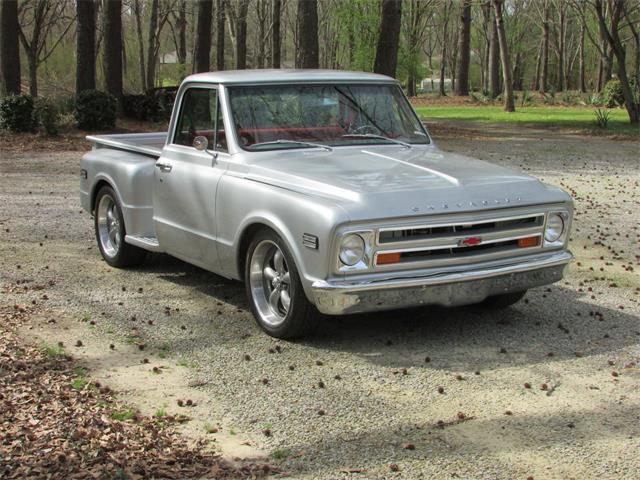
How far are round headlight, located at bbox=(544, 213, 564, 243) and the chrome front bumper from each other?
20 centimetres

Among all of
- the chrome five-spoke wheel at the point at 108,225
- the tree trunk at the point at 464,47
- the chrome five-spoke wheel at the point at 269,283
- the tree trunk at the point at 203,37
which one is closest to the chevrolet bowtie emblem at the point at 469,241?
the chrome five-spoke wheel at the point at 269,283

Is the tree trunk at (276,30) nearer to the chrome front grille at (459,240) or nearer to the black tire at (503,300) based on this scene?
the black tire at (503,300)

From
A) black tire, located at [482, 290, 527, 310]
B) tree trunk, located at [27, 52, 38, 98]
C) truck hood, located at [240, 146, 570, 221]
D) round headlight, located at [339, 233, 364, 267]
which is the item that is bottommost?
black tire, located at [482, 290, 527, 310]

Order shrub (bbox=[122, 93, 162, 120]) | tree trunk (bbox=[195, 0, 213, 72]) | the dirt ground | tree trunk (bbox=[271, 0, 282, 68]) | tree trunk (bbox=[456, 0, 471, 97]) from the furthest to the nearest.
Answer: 1. tree trunk (bbox=[456, 0, 471, 97])
2. tree trunk (bbox=[271, 0, 282, 68])
3. tree trunk (bbox=[195, 0, 213, 72])
4. shrub (bbox=[122, 93, 162, 120])
5. the dirt ground

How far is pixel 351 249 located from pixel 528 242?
4.71ft

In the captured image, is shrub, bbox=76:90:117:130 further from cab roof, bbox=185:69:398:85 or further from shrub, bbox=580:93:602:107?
shrub, bbox=580:93:602:107

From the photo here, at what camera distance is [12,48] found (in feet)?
78.9

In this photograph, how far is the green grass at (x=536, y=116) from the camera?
27114 mm

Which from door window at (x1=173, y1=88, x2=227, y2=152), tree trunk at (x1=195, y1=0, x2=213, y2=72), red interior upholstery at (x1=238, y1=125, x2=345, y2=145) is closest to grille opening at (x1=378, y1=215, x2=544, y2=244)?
red interior upholstery at (x1=238, y1=125, x2=345, y2=145)

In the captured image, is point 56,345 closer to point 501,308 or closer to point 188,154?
point 188,154

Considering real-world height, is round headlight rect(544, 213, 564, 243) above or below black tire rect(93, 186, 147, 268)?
above

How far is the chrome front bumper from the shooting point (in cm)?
557

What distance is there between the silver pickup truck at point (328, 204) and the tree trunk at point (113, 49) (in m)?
17.8

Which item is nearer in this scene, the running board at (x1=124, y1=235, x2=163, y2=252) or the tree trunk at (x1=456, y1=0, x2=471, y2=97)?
the running board at (x1=124, y1=235, x2=163, y2=252)
